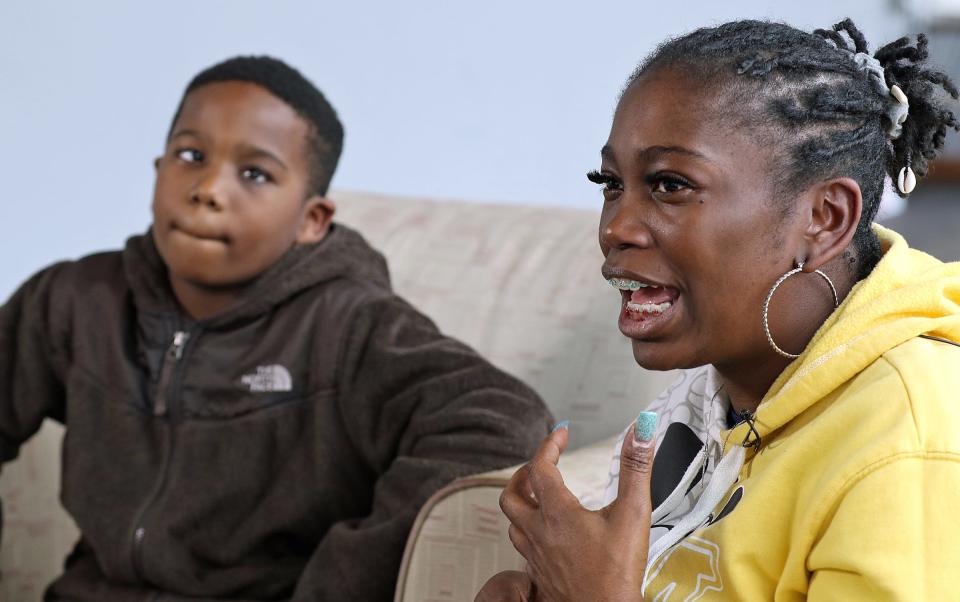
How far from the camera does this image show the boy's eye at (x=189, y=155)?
5.04 feet

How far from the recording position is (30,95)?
2391mm

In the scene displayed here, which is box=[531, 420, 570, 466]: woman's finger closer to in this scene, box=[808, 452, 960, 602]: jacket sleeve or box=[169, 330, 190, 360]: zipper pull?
box=[808, 452, 960, 602]: jacket sleeve

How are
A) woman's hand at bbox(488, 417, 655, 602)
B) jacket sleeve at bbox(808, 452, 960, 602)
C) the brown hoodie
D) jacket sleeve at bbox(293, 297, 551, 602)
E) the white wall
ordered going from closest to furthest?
jacket sleeve at bbox(808, 452, 960, 602) → woman's hand at bbox(488, 417, 655, 602) → jacket sleeve at bbox(293, 297, 551, 602) → the brown hoodie → the white wall

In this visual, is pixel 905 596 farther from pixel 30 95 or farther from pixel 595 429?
pixel 30 95

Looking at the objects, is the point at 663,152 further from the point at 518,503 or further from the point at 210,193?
the point at 210,193

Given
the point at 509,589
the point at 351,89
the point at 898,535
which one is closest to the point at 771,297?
the point at 898,535

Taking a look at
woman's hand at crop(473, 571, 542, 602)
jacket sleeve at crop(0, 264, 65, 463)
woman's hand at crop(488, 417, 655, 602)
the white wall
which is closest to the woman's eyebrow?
woman's hand at crop(488, 417, 655, 602)

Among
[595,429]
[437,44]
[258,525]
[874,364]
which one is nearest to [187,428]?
[258,525]

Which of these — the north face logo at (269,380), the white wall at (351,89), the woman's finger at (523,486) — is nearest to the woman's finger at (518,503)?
the woman's finger at (523,486)

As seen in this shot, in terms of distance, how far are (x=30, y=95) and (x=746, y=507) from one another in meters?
1.96

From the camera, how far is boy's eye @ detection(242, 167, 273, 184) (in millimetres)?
1535

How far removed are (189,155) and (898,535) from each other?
107 centimetres

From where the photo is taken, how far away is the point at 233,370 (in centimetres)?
152

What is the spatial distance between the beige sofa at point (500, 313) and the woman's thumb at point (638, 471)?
0.55 meters
